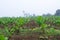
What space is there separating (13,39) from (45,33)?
8.07 feet

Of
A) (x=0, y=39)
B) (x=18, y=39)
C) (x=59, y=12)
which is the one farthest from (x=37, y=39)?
(x=59, y=12)

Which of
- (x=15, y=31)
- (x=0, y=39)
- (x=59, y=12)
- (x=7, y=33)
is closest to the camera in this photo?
(x=0, y=39)

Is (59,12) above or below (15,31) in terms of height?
below

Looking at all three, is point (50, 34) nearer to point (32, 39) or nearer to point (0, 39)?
point (32, 39)

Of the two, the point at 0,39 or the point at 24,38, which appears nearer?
the point at 0,39

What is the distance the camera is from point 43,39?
10.4 meters

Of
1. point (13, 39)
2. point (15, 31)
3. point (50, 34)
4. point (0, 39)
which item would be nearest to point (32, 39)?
point (13, 39)

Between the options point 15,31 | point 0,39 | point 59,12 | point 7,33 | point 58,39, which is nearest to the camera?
point 0,39

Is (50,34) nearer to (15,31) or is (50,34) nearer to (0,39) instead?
(15,31)

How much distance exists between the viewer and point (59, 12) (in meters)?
57.4

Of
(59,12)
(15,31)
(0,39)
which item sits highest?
(0,39)

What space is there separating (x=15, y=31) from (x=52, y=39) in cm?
358

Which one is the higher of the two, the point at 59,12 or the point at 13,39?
the point at 13,39

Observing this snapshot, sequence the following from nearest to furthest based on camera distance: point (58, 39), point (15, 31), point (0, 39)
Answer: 1. point (0, 39)
2. point (58, 39)
3. point (15, 31)
